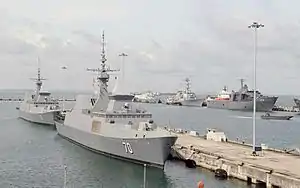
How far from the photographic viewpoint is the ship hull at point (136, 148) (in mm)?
42875

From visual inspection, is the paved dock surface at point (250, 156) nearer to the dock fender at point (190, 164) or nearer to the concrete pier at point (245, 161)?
the concrete pier at point (245, 161)

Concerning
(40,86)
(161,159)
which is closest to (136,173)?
(161,159)

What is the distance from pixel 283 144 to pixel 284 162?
104ft

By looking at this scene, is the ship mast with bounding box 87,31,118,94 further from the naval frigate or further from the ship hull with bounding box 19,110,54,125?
the ship hull with bounding box 19,110,54,125

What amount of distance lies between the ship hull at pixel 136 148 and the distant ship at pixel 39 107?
44.0 meters

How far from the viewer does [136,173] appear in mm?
42344

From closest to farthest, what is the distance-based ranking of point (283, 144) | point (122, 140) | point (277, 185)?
point (277, 185)
point (122, 140)
point (283, 144)

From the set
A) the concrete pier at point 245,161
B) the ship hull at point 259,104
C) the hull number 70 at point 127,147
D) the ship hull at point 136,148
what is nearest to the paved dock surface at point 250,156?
the concrete pier at point 245,161

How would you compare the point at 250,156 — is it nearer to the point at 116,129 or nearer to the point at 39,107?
the point at 116,129

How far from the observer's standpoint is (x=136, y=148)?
45062mm

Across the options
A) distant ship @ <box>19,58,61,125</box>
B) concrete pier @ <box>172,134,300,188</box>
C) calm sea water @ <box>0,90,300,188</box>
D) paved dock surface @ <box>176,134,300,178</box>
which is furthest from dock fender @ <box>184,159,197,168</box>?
distant ship @ <box>19,58,61,125</box>

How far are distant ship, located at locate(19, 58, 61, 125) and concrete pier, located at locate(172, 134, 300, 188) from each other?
172 feet

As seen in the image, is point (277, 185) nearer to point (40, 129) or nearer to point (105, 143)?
point (105, 143)

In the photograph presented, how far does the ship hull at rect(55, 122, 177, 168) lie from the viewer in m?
42.9
